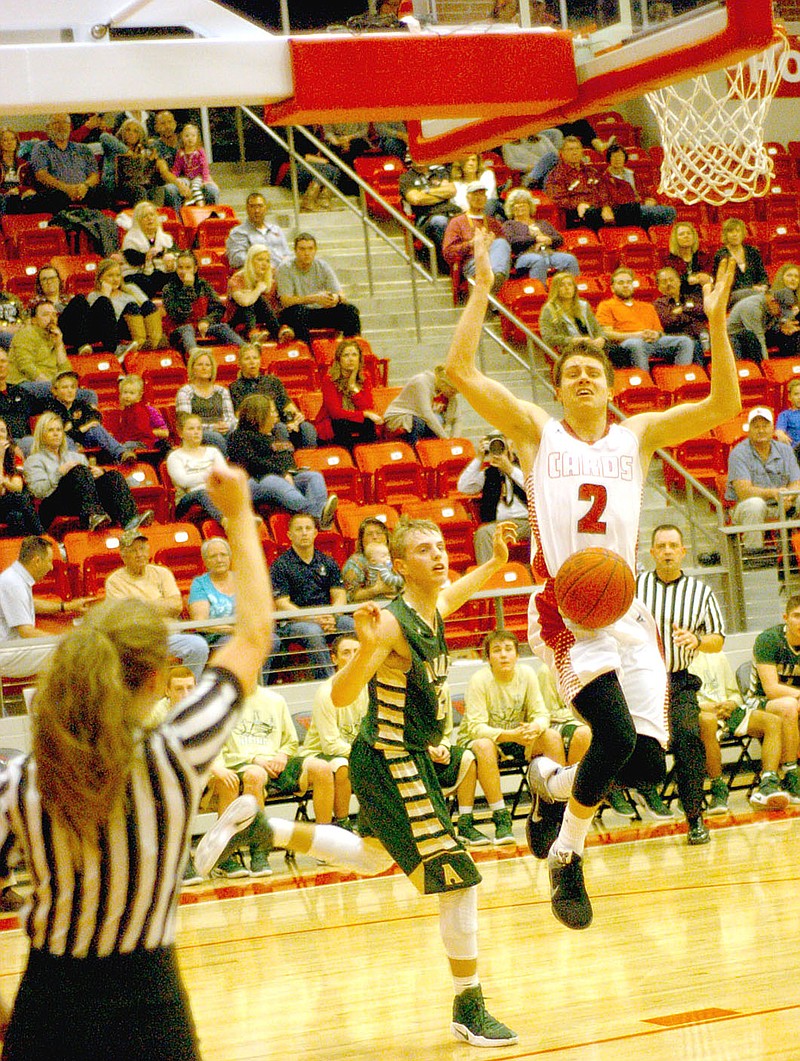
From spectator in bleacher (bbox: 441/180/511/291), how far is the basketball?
341 inches

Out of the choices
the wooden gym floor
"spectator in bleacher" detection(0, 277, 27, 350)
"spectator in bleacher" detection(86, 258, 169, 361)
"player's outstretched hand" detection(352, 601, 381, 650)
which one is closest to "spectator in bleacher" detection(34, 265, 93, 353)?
"spectator in bleacher" detection(86, 258, 169, 361)

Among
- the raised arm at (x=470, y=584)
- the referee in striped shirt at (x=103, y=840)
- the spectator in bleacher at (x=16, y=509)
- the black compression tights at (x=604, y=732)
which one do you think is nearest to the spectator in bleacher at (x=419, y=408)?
the spectator in bleacher at (x=16, y=509)

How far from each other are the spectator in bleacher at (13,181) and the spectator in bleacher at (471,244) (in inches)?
158

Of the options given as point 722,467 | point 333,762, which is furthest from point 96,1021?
point 722,467

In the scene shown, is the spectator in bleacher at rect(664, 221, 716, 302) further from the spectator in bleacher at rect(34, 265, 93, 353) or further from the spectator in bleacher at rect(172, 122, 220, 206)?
the spectator in bleacher at rect(34, 265, 93, 353)

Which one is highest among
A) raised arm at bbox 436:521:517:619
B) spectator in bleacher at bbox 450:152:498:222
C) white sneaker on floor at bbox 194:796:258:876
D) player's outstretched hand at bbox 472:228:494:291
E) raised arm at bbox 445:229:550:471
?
spectator in bleacher at bbox 450:152:498:222

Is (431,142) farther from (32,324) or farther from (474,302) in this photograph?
(32,324)

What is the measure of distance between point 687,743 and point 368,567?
2393 millimetres

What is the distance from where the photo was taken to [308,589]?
9664mm

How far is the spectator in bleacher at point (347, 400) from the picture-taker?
11.5 metres

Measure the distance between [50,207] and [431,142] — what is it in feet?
24.2

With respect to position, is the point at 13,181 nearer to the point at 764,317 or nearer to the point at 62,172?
the point at 62,172

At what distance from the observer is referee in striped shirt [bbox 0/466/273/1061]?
2.43m

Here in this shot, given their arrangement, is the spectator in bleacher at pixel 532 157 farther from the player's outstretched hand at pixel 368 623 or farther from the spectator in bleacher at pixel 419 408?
the player's outstretched hand at pixel 368 623
